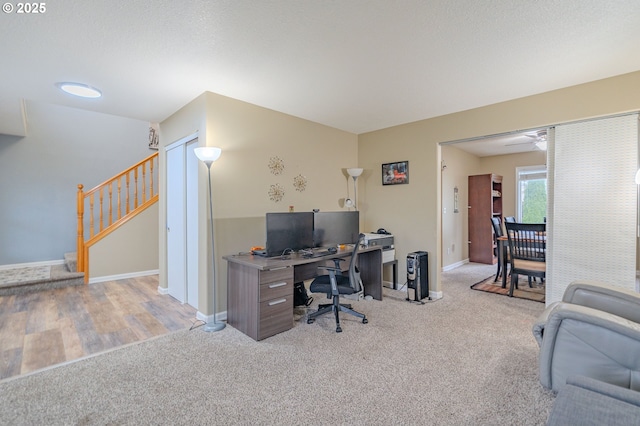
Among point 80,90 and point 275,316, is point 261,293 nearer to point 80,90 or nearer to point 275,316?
point 275,316

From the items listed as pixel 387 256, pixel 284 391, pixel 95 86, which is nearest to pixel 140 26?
pixel 95 86

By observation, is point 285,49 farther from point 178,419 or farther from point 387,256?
point 387,256

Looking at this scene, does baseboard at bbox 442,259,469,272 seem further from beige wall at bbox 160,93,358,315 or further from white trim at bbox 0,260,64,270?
white trim at bbox 0,260,64,270

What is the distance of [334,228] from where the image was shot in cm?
384

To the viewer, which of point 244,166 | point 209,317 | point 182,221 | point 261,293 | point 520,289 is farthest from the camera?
point 520,289

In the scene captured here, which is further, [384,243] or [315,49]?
[384,243]

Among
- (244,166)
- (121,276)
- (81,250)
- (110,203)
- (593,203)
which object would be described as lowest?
(121,276)

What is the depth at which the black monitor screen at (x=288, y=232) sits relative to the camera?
3.09 metres

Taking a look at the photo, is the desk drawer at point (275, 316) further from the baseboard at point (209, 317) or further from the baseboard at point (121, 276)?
the baseboard at point (121, 276)

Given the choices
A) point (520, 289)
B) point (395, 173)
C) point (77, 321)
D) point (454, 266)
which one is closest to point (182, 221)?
point (77, 321)

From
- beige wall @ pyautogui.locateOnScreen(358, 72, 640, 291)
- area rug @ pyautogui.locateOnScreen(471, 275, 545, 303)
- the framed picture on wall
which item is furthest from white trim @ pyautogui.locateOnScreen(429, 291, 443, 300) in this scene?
the framed picture on wall

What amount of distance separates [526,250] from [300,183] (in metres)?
3.30

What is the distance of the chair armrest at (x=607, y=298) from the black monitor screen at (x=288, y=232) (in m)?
2.48

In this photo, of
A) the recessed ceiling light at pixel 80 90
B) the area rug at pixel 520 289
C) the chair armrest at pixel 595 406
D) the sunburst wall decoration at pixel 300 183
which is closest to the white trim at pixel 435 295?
the area rug at pixel 520 289
